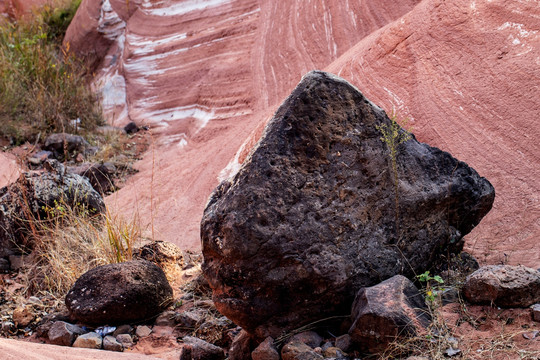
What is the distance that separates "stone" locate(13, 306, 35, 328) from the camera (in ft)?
13.3

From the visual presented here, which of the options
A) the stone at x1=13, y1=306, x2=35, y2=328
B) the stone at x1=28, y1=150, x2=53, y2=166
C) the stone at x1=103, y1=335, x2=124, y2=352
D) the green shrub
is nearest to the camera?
the stone at x1=103, y1=335, x2=124, y2=352

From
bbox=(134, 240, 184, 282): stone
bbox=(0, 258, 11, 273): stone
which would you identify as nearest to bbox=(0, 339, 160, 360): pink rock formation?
bbox=(134, 240, 184, 282): stone

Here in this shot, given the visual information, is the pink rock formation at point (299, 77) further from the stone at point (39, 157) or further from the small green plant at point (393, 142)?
the stone at point (39, 157)

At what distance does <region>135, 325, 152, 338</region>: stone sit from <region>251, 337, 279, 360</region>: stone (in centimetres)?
100

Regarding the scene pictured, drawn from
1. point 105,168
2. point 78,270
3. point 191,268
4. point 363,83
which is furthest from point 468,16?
point 105,168

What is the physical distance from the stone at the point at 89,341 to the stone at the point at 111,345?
34mm

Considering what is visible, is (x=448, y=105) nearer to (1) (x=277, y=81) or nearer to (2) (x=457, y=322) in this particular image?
(2) (x=457, y=322)

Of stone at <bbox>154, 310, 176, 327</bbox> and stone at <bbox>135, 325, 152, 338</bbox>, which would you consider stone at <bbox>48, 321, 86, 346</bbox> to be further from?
stone at <bbox>154, 310, 176, 327</bbox>

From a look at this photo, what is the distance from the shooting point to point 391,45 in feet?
18.5

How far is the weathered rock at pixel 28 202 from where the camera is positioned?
16.8ft

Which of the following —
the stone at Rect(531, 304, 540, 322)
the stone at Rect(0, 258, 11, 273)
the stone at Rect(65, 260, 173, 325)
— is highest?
the stone at Rect(531, 304, 540, 322)

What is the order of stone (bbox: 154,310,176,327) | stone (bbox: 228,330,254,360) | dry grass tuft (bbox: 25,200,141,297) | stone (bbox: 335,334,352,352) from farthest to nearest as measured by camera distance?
dry grass tuft (bbox: 25,200,141,297)
stone (bbox: 154,310,176,327)
stone (bbox: 228,330,254,360)
stone (bbox: 335,334,352,352)

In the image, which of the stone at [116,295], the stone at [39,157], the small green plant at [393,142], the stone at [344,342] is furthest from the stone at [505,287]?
the stone at [39,157]

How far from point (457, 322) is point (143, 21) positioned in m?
9.07
